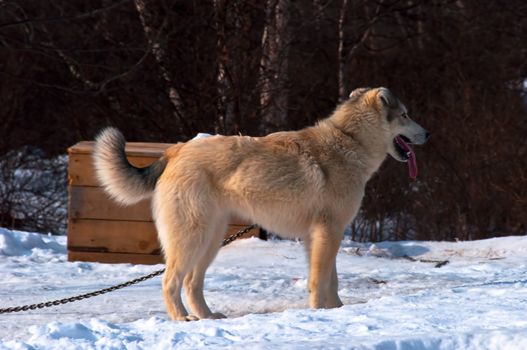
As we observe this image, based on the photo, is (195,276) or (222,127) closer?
(195,276)

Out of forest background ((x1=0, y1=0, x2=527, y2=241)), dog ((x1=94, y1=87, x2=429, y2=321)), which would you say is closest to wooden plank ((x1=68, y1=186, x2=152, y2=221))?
forest background ((x1=0, y1=0, x2=527, y2=241))

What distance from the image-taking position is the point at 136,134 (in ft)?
44.2

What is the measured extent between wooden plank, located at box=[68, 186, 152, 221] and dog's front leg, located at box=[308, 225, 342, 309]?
3004 millimetres

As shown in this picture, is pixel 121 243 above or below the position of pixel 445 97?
below

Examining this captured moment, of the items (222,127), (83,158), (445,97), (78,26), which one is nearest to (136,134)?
(222,127)

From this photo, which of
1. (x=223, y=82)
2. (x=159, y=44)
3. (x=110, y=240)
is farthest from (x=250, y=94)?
(x=110, y=240)

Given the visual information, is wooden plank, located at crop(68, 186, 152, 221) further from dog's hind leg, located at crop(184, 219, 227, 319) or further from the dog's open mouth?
the dog's open mouth

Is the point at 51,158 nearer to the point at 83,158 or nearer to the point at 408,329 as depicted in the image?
the point at 83,158

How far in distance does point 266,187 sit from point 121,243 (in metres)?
3.14

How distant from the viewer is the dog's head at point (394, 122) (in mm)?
6398

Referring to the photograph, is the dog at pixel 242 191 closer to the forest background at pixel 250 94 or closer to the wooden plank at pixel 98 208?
the wooden plank at pixel 98 208

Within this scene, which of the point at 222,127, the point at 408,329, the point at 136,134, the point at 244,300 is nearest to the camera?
the point at 408,329

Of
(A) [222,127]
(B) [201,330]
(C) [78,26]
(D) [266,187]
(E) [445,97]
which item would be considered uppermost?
(C) [78,26]

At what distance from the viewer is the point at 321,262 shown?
5.99 metres
